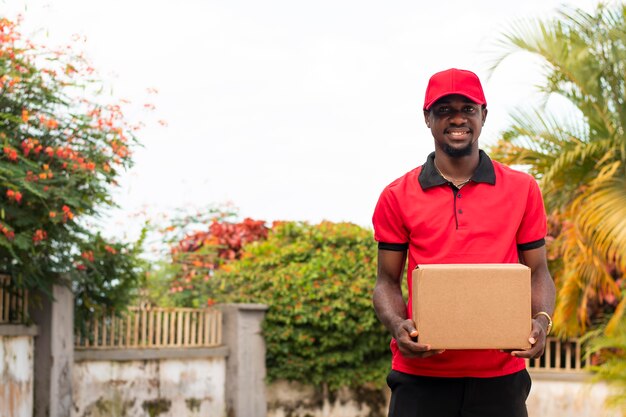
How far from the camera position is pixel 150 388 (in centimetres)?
1117

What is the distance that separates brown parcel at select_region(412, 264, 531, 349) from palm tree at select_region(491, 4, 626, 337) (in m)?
8.25

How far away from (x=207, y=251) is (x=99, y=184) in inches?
198

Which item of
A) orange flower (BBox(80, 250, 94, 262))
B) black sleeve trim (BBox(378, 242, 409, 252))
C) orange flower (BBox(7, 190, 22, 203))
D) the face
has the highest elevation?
orange flower (BBox(7, 190, 22, 203))

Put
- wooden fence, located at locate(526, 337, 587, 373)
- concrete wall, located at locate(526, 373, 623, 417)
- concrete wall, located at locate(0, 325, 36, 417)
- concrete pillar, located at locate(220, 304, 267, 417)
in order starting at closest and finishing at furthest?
concrete wall, located at locate(0, 325, 36, 417) < concrete pillar, located at locate(220, 304, 267, 417) < concrete wall, located at locate(526, 373, 623, 417) < wooden fence, located at locate(526, 337, 587, 373)

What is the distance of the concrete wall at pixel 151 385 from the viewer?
34.5 feet

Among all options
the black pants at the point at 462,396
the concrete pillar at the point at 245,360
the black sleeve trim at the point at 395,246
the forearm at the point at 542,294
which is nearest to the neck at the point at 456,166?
the black sleeve trim at the point at 395,246

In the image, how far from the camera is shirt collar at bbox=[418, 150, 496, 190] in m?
3.72

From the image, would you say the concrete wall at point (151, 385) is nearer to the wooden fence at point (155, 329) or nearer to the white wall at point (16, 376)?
the wooden fence at point (155, 329)

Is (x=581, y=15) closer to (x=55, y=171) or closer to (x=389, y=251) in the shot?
(x=55, y=171)

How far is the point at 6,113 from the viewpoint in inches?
352

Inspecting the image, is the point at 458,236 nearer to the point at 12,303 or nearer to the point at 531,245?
the point at 531,245

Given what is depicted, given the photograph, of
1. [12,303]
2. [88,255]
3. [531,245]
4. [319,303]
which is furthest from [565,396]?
[531,245]

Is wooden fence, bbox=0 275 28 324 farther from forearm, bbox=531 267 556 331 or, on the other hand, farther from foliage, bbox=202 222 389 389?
forearm, bbox=531 267 556 331

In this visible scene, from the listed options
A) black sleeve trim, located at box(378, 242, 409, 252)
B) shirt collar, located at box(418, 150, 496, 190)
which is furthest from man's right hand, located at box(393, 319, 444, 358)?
shirt collar, located at box(418, 150, 496, 190)
